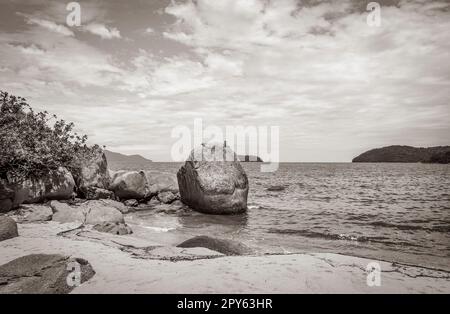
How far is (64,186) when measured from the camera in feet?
51.2

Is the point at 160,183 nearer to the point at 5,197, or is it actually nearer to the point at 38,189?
the point at 38,189

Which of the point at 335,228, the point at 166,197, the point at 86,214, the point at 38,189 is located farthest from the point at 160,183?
the point at 335,228

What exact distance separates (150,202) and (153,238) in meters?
9.60

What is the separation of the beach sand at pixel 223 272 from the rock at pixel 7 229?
0.69 ft

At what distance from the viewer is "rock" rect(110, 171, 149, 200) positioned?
65.3 ft

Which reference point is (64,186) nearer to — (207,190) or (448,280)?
(207,190)

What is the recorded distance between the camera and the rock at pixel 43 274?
13.5ft

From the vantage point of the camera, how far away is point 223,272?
16.9 feet

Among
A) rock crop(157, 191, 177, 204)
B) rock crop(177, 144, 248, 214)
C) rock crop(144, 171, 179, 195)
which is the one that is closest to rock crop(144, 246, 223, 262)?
rock crop(177, 144, 248, 214)

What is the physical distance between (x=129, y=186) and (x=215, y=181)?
21.3 feet

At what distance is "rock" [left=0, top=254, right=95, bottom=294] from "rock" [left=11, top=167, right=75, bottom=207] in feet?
31.0

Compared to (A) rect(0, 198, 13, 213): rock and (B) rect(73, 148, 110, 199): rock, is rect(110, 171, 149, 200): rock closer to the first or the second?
(B) rect(73, 148, 110, 199): rock

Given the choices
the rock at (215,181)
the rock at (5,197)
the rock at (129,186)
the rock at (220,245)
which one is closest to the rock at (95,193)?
the rock at (129,186)
